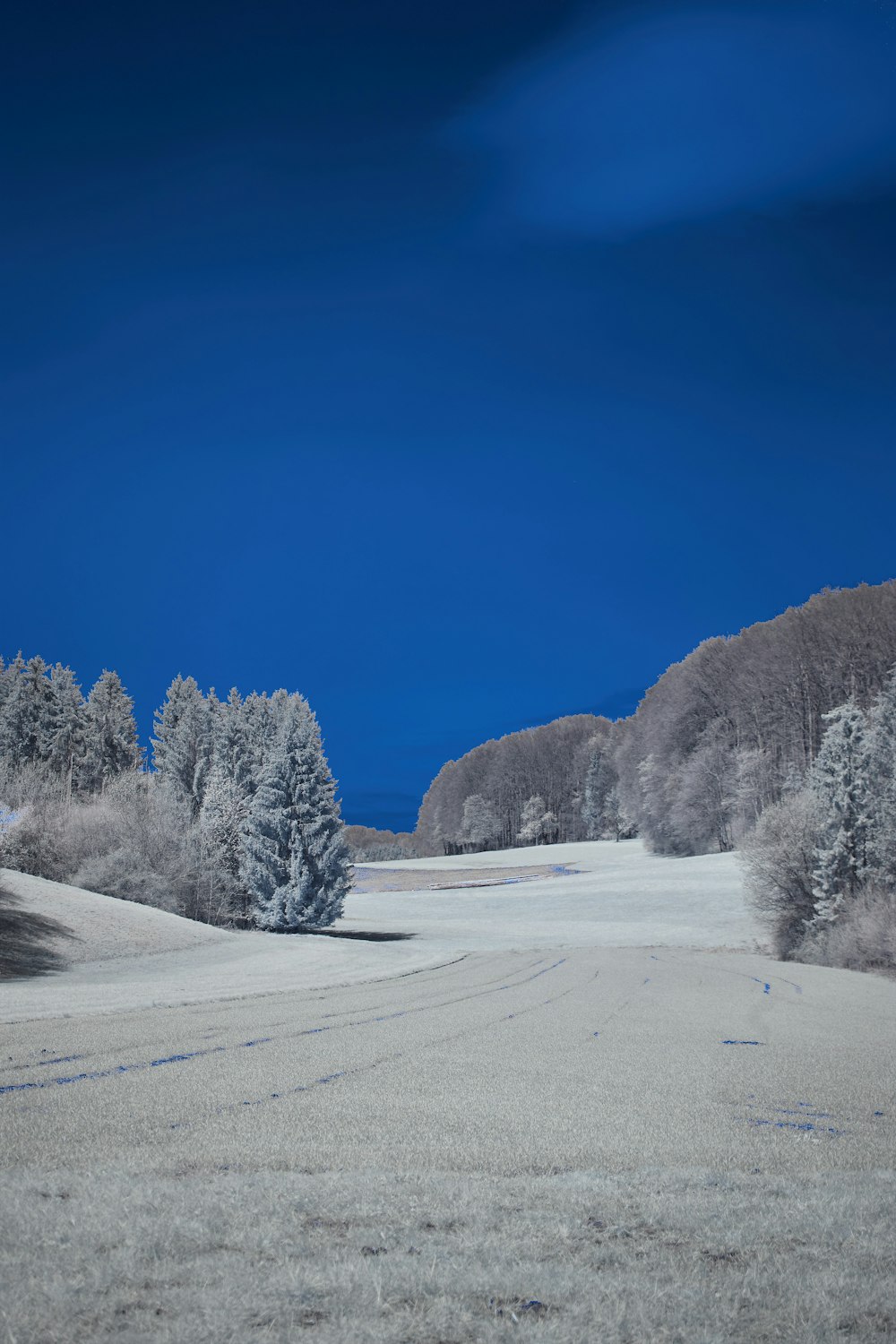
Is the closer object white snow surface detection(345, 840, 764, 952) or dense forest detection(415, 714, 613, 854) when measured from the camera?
white snow surface detection(345, 840, 764, 952)

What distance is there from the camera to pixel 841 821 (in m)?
24.9

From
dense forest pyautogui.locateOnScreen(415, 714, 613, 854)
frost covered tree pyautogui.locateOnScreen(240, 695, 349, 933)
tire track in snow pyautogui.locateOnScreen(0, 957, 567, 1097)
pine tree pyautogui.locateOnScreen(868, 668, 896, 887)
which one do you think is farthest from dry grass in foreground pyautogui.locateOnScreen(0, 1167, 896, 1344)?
dense forest pyautogui.locateOnScreen(415, 714, 613, 854)

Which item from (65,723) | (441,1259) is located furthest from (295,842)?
(65,723)

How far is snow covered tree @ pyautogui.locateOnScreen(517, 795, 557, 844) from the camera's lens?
9094 centimetres

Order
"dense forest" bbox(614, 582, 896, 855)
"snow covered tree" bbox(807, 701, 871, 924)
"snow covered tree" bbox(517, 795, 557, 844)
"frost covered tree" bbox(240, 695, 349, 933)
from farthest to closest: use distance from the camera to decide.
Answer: "snow covered tree" bbox(517, 795, 557, 844)
"dense forest" bbox(614, 582, 896, 855)
"frost covered tree" bbox(240, 695, 349, 933)
"snow covered tree" bbox(807, 701, 871, 924)

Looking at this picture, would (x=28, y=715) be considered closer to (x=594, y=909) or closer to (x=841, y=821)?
(x=594, y=909)

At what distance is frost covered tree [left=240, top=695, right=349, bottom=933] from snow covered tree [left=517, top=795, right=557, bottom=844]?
61132 mm

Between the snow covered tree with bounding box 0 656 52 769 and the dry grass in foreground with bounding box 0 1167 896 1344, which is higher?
the snow covered tree with bounding box 0 656 52 769

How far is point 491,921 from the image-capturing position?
38750 millimetres

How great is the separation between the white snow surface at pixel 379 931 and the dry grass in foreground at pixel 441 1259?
291 inches

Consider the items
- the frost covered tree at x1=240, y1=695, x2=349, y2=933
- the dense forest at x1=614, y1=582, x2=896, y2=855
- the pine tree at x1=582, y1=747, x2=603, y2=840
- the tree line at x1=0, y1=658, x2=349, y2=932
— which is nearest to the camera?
the tree line at x1=0, y1=658, x2=349, y2=932

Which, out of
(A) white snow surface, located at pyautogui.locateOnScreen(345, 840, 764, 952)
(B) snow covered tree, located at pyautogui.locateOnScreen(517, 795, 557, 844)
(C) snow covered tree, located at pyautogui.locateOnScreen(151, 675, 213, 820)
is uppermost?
(C) snow covered tree, located at pyautogui.locateOnScreen(151, 675, 213, 820)

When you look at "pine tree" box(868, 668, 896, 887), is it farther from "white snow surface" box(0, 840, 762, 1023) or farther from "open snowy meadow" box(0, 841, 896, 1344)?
"open snowy meadow" box(0, 841, 896, 1344)

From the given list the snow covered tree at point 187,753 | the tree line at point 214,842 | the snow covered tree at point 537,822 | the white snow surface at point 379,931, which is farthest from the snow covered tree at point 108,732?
the snow covered tree at point 537,822
